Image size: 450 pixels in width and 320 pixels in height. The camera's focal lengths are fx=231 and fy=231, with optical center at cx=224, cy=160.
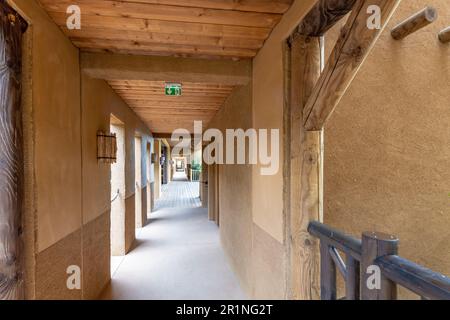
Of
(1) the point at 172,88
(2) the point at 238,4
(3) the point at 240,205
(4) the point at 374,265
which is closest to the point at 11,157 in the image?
(2) the point at 238,4

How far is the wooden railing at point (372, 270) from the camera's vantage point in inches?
28.5

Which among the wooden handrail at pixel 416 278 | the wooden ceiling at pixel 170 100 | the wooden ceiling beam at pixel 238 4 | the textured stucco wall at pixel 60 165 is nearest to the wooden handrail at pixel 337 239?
the wooden handrail at pixel 416 278

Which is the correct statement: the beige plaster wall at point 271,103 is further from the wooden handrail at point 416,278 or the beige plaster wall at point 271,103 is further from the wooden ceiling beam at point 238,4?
the wooden handrail at point 416,278

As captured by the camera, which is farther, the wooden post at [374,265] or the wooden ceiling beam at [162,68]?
the wooden ceiling beam at [162,68]

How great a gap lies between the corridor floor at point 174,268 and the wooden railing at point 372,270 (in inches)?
63.5

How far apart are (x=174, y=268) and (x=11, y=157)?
2529 millimetres

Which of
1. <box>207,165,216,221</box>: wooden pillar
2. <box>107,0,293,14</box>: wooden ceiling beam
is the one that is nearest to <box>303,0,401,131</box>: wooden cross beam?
<box>107,0,293,14</box>: wooden ceiling beam

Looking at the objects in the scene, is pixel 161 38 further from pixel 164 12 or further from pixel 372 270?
pixel 372 270

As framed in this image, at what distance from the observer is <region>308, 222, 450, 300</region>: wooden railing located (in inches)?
28.5

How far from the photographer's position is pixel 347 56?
1.03 metres

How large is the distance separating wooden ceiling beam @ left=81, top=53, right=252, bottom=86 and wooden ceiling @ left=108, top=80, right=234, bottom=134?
0.72m

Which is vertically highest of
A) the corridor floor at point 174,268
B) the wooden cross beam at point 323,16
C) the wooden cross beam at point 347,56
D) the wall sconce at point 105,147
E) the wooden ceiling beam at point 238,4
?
the wooden ceiling beam at point 238,4

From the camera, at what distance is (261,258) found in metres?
1.97

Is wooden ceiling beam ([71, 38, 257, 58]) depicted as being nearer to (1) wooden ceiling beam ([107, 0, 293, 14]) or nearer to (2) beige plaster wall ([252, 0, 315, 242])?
(2) beige plaster wall ([252, 0, 315, 242])
